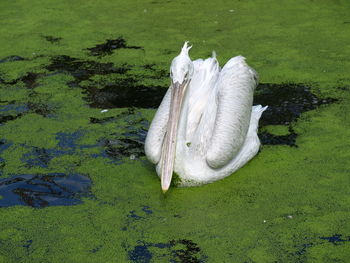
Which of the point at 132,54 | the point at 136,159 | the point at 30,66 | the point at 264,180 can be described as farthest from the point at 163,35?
the point at 264,180

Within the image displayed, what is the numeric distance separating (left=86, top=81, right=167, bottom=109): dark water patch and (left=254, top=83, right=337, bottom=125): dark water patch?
0.92 metres

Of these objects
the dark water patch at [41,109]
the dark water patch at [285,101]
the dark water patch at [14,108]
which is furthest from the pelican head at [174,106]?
the dark water patch at [14,108]

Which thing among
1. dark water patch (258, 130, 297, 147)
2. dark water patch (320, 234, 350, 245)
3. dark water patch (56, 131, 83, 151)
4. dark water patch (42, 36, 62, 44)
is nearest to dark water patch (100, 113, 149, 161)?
dark water patch (56, 131, 83, 151)

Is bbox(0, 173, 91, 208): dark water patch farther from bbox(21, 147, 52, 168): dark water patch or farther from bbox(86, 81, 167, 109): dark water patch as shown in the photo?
bbox(86, 81, 167, 109): dark water patch

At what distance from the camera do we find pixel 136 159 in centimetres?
489

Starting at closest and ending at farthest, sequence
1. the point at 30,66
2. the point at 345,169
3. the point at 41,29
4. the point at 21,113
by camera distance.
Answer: the point at 345,169 → the point at 21,113 → the point at 30,66 → the point at 41,29

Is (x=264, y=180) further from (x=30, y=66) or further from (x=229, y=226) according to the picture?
(x=30, y=66)

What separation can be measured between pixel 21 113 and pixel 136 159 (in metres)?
1.41

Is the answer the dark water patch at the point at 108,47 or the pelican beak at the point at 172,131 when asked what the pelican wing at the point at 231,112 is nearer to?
the pelican beak at the point at 172,131

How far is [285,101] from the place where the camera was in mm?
5730

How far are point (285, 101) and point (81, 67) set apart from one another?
7.25ft

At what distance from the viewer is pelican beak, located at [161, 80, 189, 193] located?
4.23 metres

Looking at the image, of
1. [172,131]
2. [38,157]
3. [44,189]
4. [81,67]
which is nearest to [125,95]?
[81,67]

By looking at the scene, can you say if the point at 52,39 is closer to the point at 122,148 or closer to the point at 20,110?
the point at 20,110
